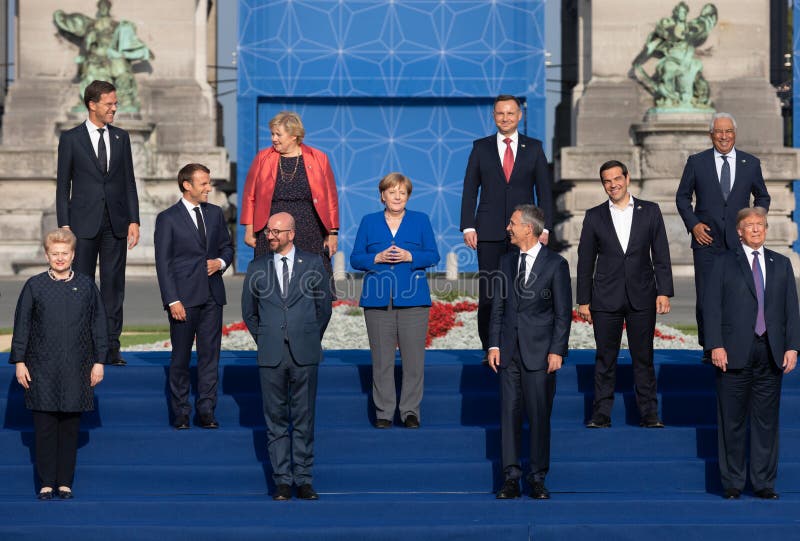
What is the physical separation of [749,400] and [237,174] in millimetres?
20318

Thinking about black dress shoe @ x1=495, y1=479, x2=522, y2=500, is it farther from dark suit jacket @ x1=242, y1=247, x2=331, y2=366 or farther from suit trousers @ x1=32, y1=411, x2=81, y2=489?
suit trousers @ x1=32, y1=411, x2=81, y2=489

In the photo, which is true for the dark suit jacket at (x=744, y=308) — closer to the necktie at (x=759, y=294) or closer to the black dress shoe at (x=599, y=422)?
the necktie at (x=759, y=294)

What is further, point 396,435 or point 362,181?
point 362,181

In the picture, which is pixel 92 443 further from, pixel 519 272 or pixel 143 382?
pixel 519 272

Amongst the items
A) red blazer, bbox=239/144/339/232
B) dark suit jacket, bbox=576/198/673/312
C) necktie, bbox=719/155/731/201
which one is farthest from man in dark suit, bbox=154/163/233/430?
necktie, bbox=719/155/731/201

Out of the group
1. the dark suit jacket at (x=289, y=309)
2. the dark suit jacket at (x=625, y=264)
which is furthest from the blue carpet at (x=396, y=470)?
the dark suit jacket at (x=289, y=309)

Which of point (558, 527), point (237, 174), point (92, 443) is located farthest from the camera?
point (237, 174)

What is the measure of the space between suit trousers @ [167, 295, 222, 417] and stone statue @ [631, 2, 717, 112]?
1718 cm

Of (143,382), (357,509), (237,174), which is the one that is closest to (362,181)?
(237,174)

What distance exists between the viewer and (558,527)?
7.61m

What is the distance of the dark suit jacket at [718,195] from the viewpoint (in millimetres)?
9781

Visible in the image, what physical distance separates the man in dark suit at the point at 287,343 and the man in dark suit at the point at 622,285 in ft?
6.31

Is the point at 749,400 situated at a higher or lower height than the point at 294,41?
lower

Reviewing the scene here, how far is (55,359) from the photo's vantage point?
8.16 m
